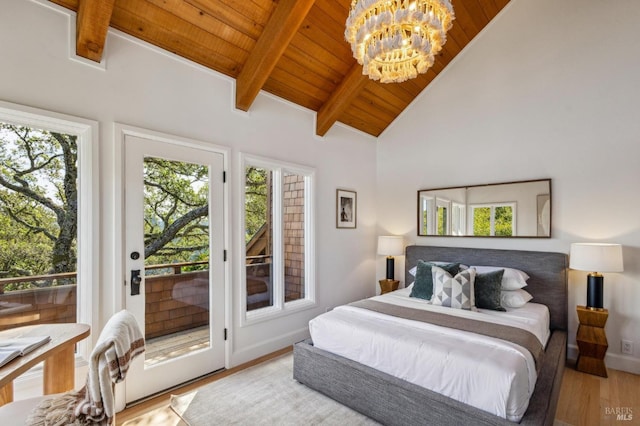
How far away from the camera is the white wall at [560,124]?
2928mm

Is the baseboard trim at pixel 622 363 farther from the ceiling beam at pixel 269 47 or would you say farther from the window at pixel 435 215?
the ceiling beam at pixel 269 47

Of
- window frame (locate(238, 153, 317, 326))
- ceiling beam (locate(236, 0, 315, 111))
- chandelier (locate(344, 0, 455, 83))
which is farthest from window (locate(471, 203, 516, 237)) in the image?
ceiling beam (locate(236, 0, 315, 111))

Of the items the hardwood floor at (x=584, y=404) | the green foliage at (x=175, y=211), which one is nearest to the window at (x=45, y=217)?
the green foliage at (x=175, y=211)

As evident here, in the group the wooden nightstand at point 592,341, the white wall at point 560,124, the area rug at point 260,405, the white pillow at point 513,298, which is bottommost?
the area rug at point 260,405

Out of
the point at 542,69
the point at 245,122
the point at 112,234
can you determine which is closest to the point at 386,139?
the point at 542,69

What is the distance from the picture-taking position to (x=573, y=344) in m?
3.14

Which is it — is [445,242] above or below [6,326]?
above

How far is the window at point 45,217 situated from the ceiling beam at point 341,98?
2320 millimetres

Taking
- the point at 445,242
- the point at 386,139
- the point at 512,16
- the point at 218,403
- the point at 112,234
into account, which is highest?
the point at 512,16

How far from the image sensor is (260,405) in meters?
2.31

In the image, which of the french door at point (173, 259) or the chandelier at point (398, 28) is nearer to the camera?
the chandelier at point (398, 28)

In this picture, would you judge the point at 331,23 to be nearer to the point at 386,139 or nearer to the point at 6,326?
the point at 386,139

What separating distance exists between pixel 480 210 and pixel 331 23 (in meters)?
2.62

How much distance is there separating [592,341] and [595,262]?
733 millimetres
